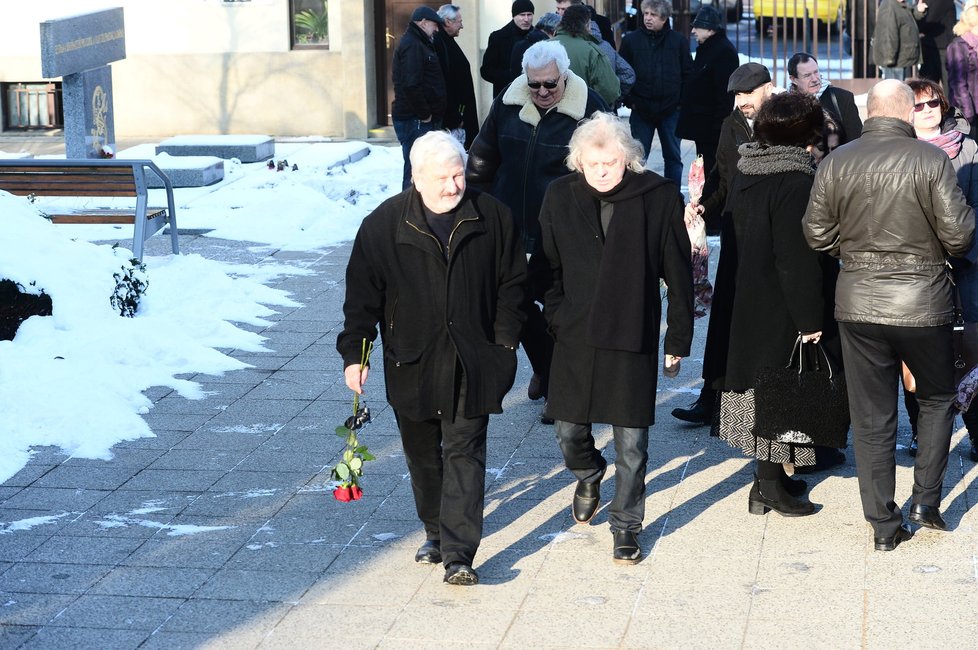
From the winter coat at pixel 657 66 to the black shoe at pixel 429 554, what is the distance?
7663 millimetres

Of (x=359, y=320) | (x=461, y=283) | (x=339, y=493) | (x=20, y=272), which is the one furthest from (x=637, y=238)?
(x=20, y=272)

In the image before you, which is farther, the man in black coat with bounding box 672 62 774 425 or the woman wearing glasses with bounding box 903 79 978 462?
the man in black coat with bounding box 672 62 774 425

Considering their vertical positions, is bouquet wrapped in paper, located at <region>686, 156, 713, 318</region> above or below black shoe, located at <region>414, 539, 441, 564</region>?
above

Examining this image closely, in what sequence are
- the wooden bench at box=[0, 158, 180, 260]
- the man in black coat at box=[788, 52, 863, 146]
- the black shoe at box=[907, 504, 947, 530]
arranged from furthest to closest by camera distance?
the wooden bench at box=[0, 158, 180, 260] < the man in black coat at box=[788, 52, 863, 146] < the black shoe at box=[907, 504, 947, 530]

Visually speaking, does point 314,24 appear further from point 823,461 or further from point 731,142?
point 823,461

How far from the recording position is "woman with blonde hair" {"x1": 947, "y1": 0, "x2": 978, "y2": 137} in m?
12.5

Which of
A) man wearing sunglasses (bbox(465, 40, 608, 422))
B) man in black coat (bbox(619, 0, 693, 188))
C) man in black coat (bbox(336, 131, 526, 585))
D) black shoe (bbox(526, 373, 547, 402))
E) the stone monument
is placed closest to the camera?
man in black coat (bbox(336, 131, 526, 585))

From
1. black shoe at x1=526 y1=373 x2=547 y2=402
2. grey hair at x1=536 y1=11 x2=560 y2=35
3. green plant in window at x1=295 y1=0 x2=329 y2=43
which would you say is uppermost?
green plant in window at x1=295 y1=0 x2=329 y2=43

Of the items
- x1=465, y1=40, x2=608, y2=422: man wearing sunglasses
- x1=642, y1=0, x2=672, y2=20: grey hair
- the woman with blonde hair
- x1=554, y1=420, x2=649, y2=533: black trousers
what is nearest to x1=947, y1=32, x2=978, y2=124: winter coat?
the woman with blonde hair

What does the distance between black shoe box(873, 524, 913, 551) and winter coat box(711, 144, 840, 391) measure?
0.77 metres

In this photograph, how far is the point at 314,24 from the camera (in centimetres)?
1780

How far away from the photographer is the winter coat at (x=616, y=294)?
18.0 feet

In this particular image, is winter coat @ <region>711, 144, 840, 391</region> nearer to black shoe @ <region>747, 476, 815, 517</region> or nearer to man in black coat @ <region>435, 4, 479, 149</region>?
black shoe @ <region>747, 476, 815, 517</region>

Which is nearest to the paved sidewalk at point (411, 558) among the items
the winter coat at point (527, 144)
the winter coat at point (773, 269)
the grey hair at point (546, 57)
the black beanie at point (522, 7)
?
the winter coat at point (773, 269)
